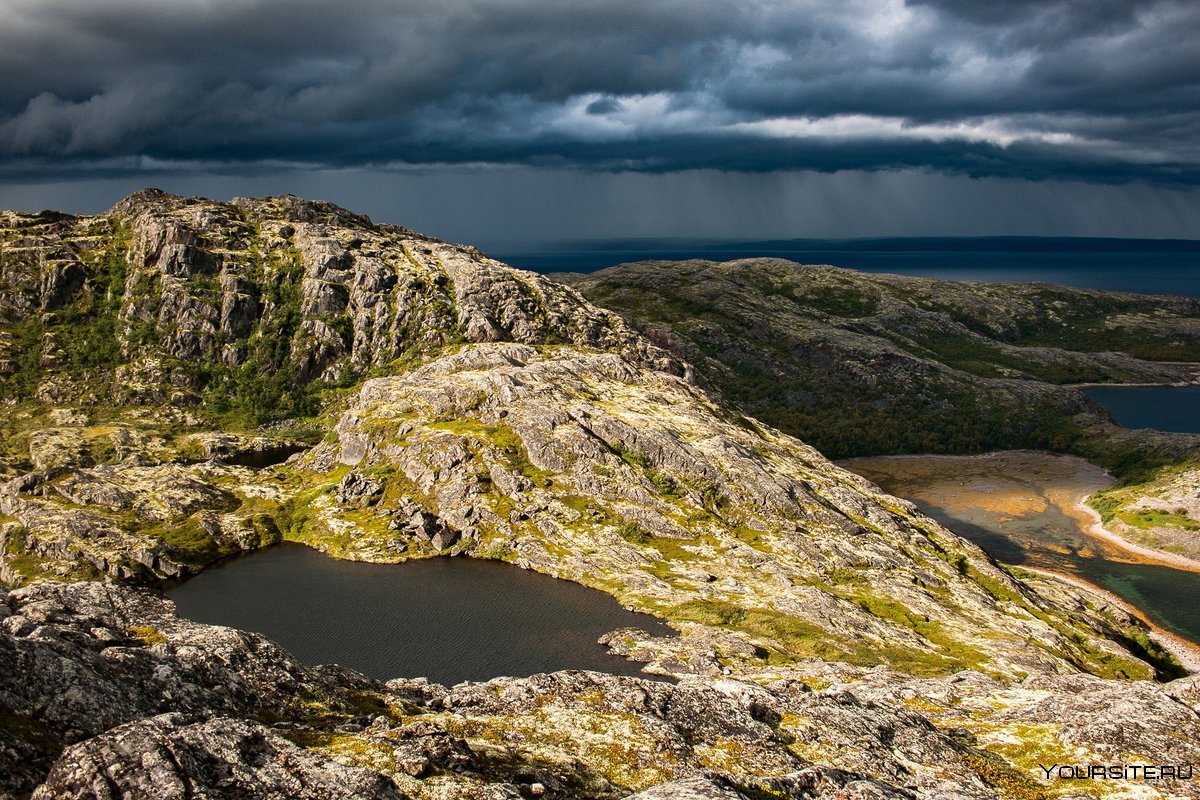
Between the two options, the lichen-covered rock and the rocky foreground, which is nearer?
the lichen-covered rock

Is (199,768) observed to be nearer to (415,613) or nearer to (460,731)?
(460,731)

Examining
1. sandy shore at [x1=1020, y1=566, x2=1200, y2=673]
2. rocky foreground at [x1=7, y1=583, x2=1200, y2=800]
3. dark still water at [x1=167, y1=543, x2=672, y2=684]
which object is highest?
rocky foreground at [x1=7, y1=583, x2=1200, y2=800]

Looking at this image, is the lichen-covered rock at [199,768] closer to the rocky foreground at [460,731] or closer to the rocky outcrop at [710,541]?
the rocky foreground at [460,731]

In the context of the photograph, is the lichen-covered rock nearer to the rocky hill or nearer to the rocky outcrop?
the rocky hill

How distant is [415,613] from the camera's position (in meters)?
135

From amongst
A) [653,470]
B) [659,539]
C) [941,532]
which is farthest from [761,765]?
[941,532]

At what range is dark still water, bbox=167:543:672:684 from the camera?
11625cm

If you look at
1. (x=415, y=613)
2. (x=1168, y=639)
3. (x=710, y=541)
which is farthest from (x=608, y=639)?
(x=1168, y=639)

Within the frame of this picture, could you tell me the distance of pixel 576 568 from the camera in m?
158

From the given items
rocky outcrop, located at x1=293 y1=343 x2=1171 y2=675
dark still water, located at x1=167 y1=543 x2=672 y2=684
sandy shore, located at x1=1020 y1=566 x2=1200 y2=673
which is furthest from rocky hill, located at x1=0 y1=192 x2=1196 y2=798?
dark still water, located at x1=167 y1=543 x2=672 y2=684

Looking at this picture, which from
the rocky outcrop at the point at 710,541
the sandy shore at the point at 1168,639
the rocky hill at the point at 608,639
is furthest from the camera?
the sandy shore at the point at 1168,639

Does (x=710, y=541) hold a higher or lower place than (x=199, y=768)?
lower

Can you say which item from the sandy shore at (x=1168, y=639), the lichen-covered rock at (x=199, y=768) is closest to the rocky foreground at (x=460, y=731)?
the lichen-covered rock at (x=199, y=768)

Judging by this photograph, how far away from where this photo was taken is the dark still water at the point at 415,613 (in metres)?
116
